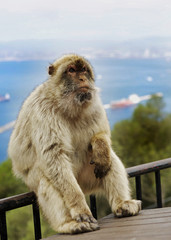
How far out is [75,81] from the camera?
2910mm

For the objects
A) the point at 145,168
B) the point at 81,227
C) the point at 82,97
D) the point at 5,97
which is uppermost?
the point at 5,97

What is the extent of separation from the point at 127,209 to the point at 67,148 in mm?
571

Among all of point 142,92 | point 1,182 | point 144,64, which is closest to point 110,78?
point 142,92

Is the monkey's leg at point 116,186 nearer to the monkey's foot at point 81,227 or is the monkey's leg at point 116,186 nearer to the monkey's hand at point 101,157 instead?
the monkey's hand at point 101,157

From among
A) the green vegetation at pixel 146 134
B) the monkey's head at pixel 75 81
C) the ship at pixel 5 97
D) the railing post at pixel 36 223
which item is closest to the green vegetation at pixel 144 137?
the green vegetation at pixel 146 134

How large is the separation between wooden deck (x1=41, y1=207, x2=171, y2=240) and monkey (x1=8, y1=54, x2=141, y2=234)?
13 cm

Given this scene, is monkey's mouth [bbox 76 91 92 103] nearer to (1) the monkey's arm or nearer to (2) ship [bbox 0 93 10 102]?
(1) the monkey's arm

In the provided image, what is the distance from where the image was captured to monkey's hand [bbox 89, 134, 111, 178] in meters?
2.76

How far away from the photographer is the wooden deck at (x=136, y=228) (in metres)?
2.02

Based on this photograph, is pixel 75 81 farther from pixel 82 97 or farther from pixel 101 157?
pixel 101 157

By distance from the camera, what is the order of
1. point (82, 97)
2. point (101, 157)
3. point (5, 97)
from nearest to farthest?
point (101, 157) < point (82, 97) < point (5, 97)

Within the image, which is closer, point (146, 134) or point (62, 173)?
point (62, 173)

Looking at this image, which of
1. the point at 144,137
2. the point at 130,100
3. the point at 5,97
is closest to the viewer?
the point at 144,137

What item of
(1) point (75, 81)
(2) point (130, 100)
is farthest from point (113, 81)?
(1) point (75, 81)
